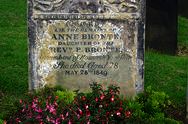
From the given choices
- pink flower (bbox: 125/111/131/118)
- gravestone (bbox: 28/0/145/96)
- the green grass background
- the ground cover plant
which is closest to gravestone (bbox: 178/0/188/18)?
the green grass background

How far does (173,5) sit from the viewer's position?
11.6m

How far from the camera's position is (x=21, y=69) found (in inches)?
366

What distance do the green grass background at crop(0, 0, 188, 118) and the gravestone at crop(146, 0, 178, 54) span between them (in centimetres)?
42

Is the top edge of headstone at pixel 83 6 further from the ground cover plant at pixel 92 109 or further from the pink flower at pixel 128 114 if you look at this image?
the pink flower at pixel 128 114

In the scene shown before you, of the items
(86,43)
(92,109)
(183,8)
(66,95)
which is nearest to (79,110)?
(92,109)

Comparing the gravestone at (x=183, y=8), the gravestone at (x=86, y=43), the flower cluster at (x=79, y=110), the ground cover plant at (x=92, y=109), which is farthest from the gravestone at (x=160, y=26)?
the flower cluster at (x=79, y=110)

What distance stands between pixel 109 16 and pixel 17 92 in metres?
1.79

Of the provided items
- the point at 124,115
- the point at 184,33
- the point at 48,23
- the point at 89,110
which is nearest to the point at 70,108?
the point at 89,110

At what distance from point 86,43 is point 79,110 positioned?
1.60m

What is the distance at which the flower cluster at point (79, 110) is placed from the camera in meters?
6.00

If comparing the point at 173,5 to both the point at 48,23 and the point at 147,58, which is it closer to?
the point at 147,58

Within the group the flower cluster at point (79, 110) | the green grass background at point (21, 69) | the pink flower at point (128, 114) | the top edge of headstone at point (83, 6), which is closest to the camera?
the flower cluster at point (79, 110)

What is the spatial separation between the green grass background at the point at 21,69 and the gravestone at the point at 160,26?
42 centimetres

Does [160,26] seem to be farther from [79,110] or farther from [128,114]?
[79,110]
